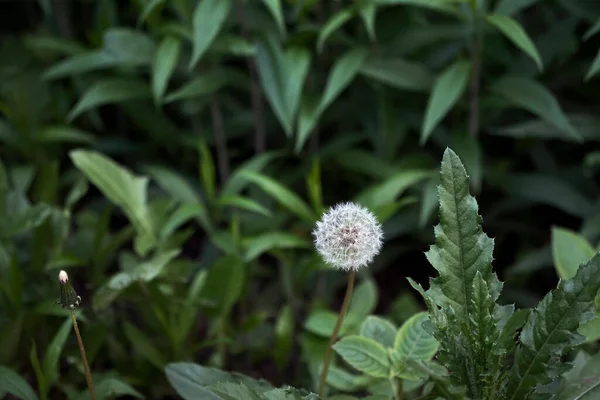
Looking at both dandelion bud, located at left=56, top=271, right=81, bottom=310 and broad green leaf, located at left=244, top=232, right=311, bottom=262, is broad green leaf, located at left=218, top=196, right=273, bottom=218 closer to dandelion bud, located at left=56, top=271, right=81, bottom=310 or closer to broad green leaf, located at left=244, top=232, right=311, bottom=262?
broad green leaf, located at left=244, top=232, right=311, bottom=262

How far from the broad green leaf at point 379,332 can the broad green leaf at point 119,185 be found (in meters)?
0.68

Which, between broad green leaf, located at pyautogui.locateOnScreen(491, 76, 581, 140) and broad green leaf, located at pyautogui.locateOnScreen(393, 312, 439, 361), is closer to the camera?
broad green leaf, located at pyautogui.locateOnScreen(393, 312, 439, 361)

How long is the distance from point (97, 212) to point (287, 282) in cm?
73

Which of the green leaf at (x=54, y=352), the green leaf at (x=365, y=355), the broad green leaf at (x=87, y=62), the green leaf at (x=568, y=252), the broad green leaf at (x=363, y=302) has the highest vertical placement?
the broad green leaf at (x=87, y=62)

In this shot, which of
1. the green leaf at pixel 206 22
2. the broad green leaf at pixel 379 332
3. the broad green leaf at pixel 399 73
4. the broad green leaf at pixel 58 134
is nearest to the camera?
the broad green leaf at pixel 379 332

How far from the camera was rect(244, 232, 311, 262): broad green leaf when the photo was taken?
6.18 ft

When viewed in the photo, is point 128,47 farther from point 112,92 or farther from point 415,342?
point 415,342

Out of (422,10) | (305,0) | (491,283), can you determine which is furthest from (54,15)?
(491,283)

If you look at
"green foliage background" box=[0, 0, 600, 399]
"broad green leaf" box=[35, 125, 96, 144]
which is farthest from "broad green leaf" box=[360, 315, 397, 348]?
"broad green leaf" box=[35, 125, 96, 144]

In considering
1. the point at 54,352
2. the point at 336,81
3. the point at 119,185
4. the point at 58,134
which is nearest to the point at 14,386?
the point at 54,352

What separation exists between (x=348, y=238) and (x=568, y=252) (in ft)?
2.22

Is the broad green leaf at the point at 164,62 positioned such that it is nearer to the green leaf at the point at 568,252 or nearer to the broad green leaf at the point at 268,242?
the broad green leaf at the point at 268,242

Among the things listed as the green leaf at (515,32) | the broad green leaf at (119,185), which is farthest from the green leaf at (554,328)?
the broad green leaf at (119,185)

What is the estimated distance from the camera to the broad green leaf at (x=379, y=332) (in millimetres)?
1469
